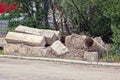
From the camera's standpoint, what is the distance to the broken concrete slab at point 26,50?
671 inches

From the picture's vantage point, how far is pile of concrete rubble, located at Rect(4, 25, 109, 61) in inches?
661

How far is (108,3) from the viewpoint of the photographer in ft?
56.3

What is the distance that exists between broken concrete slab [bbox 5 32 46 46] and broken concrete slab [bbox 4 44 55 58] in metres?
0.23

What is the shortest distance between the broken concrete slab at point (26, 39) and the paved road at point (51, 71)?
1491 mm

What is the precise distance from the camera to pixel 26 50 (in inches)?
688

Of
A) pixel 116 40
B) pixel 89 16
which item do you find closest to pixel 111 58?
pixel 116 40

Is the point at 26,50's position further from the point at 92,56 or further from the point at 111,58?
the point at 111,58

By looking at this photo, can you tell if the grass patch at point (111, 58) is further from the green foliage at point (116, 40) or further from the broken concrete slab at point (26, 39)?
the broken concrete slab at point (26, 39)

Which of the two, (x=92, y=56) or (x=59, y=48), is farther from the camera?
(x=59, y=48)

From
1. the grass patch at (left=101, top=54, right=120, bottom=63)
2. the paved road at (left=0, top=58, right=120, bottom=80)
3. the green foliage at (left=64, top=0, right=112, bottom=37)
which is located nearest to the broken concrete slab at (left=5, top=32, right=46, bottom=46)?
the paved road at (left=0, top=58, right=120, bottom=80)

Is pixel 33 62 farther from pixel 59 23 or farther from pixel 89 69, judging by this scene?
pixel 59 23

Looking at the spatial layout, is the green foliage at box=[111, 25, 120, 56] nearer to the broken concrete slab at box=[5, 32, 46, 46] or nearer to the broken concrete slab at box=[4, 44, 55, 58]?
the broken concrete slab at box=[4, 44, 55, 58]

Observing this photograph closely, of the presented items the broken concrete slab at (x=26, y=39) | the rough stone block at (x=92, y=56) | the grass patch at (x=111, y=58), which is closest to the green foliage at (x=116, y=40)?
the grass patch at (x=111, y=58)

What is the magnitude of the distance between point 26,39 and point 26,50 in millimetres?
507
